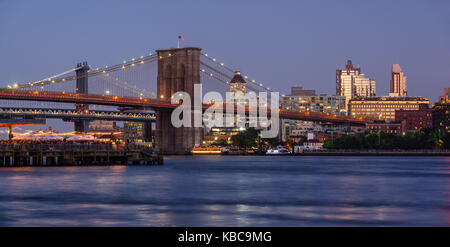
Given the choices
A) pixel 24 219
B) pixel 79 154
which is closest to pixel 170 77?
pixel 79 154

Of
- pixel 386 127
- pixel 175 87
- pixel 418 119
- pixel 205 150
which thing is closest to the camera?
pixel 175 87

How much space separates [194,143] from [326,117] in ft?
66.3

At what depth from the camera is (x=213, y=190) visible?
130 feet

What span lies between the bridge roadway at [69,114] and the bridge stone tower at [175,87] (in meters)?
19.1

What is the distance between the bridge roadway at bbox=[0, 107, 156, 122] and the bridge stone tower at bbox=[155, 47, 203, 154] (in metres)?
19.1

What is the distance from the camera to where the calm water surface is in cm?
2570

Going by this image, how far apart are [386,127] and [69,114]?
68202 mm

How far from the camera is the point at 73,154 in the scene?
2539 inches

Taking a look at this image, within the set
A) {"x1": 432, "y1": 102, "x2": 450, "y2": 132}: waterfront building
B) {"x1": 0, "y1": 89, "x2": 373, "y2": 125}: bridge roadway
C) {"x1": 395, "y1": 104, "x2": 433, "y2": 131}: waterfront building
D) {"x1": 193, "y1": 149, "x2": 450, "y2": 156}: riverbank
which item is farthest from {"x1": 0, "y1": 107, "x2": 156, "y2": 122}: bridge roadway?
{"x1": 432, "y1": 102, "x2": 450, "y2": 132}: waterfront building

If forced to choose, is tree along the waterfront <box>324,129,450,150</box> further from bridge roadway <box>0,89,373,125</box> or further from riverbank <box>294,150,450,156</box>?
bridge roadway <box>0,89,373,125</box>

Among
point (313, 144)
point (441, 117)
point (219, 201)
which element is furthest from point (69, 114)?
point (441, 117)

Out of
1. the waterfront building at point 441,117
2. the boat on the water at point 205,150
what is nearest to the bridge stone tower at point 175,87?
the boat on the water at point 205,150

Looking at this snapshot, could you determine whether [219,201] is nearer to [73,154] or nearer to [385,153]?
[73,154]
